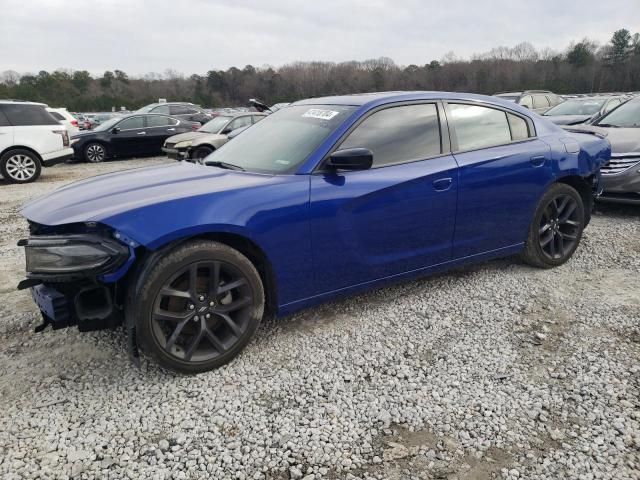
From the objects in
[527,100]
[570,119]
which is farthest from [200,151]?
[527,100]

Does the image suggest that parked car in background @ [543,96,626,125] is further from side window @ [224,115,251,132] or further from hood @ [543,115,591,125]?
side window @ [224,115,251,132]

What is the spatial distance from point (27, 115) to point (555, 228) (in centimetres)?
1052

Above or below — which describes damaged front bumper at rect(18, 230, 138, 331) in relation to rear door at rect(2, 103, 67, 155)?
below

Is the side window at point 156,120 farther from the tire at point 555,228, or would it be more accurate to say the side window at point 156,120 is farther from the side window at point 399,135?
the tire at point 555,228

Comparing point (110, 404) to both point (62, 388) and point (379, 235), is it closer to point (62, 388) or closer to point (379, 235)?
point (62, 388)

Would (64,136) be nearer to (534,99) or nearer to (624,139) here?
(624,139)

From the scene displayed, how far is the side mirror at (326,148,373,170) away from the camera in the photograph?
2.93 meters

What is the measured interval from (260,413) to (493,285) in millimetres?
2409

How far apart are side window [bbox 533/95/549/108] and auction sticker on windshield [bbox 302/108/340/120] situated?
13.6 m

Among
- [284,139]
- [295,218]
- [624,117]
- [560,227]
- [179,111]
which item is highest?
[179,111]

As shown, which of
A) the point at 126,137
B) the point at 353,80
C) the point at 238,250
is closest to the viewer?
the point at 238,250

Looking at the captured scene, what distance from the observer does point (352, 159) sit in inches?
115

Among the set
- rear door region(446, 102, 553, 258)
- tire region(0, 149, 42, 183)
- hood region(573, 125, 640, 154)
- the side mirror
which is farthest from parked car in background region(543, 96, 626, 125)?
tire region(0, 149, 42, 183)

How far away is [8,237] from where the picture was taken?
224 inches
